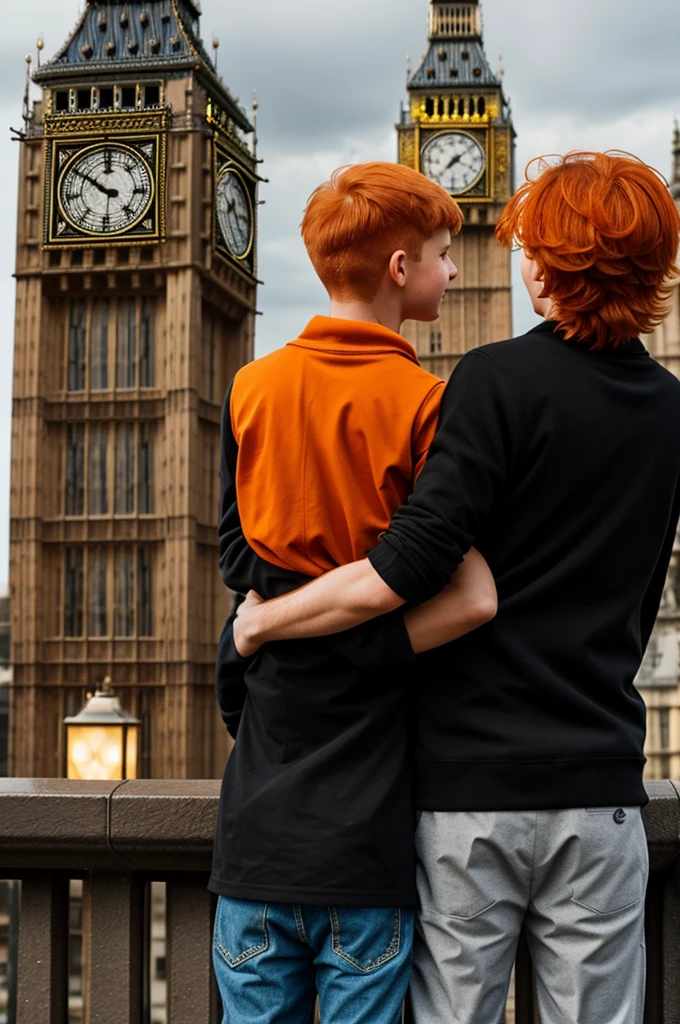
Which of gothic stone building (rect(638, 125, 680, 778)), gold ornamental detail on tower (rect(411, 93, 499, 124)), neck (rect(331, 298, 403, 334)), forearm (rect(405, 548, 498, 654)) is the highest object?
gold ornamental detail on tower (rect(411, 93, 499, 124))

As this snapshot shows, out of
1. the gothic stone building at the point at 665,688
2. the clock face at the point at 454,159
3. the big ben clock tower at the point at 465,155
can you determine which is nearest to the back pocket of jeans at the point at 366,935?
the gothic stone building at the point at 665,688

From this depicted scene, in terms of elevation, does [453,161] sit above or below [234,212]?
above

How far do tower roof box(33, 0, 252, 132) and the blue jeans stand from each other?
107 ft

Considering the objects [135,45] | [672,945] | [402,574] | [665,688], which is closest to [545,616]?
[402,574]

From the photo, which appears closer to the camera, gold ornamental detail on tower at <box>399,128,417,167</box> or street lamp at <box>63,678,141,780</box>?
street lamp at <box>63,678,141,780</box>

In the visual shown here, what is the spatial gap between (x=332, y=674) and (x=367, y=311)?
42 cm

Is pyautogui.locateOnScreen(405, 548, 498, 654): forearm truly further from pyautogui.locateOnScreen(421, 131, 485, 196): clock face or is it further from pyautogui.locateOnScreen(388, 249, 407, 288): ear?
pyautogui.locateOnScreen(421, 131, 485, 196): clock face

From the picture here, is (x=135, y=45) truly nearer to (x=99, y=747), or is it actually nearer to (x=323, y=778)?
(x=99, y=747)

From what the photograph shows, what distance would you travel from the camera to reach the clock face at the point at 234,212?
32.5m

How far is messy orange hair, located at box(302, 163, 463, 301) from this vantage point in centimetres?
164

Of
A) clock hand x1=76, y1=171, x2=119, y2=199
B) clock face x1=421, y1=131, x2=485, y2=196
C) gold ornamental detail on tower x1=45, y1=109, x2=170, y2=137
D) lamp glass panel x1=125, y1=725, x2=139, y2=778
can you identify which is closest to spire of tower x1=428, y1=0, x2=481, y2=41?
clock face x1=421, y1=131, x2=485, y2=196

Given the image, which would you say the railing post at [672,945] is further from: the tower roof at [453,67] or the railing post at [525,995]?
the tower roof at [453,67]

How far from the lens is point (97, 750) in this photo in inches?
368

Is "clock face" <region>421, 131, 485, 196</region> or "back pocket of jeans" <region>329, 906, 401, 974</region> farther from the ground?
"clock face" <region>421, 131, 485, 196</region>
